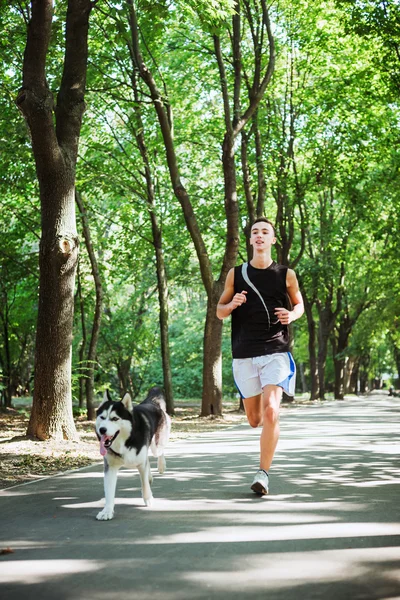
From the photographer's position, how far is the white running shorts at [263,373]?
24.5 feet

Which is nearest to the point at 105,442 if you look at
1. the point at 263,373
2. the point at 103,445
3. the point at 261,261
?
the point at 103,445

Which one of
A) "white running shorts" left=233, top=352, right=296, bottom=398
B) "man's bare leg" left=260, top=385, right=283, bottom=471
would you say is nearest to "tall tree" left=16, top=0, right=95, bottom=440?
"white running shorts" left=233, top=352, right=296, bottom=398

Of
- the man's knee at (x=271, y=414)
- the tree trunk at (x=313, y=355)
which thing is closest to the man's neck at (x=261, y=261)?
the man's knee at (x=271, y=414)

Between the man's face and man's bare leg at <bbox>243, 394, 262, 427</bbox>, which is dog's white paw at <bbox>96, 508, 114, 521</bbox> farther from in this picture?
the man's face

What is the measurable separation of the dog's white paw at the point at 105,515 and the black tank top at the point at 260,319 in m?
1.94

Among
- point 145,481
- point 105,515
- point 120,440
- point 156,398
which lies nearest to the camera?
point 105,515

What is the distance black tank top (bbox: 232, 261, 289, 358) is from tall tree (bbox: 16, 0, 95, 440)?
5.16 metres

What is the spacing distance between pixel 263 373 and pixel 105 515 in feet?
6.64

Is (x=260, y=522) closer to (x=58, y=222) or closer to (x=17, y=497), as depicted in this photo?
(x=17, y=497)

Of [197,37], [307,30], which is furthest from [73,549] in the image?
[307,30]

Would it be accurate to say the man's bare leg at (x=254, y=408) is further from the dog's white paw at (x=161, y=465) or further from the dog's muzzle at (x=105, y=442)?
the dog's muzzle at (x=105, y=442)

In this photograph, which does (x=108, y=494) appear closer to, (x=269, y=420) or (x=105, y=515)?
(x=105, y=515)

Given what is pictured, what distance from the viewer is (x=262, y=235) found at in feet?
25.0

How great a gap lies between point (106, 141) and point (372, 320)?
2457cm
